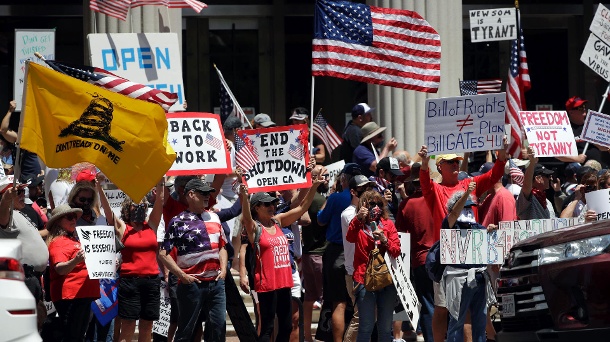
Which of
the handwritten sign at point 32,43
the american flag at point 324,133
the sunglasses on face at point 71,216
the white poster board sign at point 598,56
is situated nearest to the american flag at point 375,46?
the american flag at point 324,133

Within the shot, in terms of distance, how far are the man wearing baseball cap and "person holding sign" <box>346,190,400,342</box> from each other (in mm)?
2985

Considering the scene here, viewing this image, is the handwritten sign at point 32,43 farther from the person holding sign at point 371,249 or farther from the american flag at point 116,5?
the person holding sign at point 371,249

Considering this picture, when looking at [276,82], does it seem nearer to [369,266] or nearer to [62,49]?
[62,49]

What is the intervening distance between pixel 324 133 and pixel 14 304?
32.5 feet

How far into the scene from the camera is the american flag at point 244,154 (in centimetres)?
1312

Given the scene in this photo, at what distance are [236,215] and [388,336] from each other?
6.74ft

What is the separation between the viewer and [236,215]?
13.3 metres

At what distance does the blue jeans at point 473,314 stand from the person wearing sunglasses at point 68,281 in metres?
3.12

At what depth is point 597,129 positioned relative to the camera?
50.9 feet

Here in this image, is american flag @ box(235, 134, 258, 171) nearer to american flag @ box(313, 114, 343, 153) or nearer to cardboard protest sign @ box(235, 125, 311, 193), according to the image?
cardboard protest sign @ box(235, 125, 311, 193)

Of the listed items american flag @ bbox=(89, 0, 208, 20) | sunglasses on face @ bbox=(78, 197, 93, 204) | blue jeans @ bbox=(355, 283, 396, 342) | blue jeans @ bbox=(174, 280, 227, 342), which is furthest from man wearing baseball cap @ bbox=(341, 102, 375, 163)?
sunglasses on face @ bbox=(78, 197, 93, 204)

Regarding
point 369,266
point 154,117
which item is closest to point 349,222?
point 369,266

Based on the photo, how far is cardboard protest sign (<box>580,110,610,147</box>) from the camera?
15.4 m

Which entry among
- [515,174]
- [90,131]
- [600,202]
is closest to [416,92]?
[515,174]
